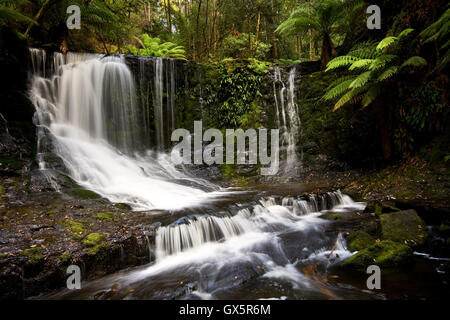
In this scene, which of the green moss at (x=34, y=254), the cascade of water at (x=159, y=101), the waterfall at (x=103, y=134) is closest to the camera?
the green moss at (x=34, y=254)

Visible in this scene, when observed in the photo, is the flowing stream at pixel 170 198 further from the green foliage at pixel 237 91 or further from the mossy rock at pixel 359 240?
the green foliage at pixel 237 91

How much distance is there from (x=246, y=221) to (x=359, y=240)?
77.0 inches

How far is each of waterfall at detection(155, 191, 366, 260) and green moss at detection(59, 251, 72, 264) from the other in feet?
3.76

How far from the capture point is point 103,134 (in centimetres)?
816

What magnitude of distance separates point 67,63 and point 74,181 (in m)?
4.61

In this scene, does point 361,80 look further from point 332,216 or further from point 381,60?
point 332,216

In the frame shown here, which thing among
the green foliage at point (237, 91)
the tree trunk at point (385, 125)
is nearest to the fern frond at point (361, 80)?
the tree trunk at point (385, 125)

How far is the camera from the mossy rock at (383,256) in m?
3.10

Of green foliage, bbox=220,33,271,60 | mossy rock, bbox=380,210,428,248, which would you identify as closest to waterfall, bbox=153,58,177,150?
green foliage, bbox=220,33,271,60

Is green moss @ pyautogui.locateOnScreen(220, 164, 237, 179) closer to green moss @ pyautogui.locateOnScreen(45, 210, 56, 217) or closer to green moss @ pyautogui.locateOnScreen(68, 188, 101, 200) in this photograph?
green moss @ pyautogui.locateOnScreen(68, 188, 101, 200)

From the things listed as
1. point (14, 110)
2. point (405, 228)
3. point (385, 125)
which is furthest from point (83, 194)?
point (385, 125)

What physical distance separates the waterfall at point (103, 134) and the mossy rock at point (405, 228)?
142 inches
